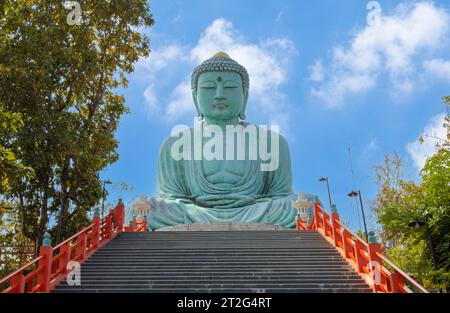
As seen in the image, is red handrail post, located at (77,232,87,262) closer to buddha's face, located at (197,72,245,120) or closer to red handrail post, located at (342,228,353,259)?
red handrail post, located at (342,228,353,259)

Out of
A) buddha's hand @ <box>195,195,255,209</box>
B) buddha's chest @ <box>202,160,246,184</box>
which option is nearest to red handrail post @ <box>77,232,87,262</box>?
buddha's hand @ <box>195,195,255,209</box>

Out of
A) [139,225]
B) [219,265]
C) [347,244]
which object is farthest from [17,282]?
[139,225]

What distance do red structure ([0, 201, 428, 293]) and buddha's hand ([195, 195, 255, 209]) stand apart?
11.0 feet

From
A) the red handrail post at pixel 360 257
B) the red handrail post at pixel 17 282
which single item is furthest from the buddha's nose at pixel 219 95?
the red handrail post at pixel 17 282

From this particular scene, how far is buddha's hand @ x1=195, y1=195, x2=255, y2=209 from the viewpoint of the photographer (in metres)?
14.3

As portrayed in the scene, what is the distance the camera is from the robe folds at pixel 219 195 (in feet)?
→ 44.4

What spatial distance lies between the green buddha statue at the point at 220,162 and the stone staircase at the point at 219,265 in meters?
3.43

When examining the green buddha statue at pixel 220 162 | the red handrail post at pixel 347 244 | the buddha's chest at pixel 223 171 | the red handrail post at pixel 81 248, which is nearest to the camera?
the red handrail post at pixel 347 244

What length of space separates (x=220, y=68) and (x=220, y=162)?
2.83 m

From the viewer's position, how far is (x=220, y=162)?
15.3 metres

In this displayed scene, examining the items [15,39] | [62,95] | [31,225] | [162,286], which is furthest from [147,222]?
[162,286]

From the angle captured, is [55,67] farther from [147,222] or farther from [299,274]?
[299,274]

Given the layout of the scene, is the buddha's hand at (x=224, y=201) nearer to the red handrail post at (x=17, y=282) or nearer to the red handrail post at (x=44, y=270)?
the red handrail post at (x=44, y=270)

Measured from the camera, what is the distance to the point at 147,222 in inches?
529
